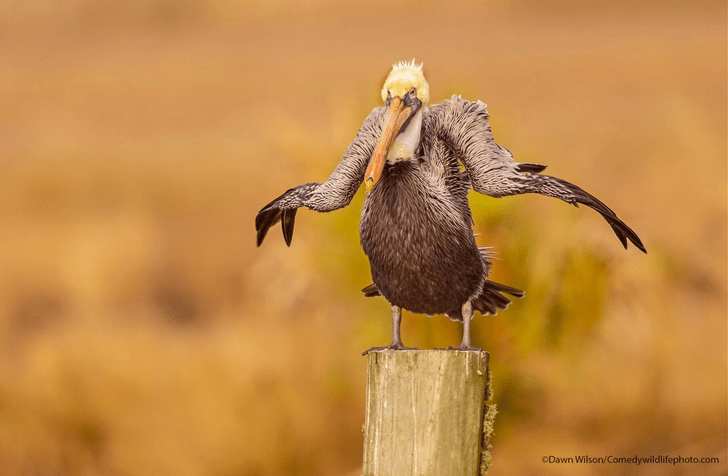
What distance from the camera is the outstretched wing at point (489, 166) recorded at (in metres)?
3.37

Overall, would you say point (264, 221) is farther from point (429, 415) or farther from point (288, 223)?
point (429, 415)

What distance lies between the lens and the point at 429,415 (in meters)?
3.38

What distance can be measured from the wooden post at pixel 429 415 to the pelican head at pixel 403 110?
2.94ft

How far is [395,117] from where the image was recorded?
3445 millimetres

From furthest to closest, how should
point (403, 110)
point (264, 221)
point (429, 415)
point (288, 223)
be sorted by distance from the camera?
point (288, 223) < point (264, 221) < point (403, 110) < point (429, 415)

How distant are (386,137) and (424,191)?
310mm

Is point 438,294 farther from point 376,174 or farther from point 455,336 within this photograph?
point 455,336

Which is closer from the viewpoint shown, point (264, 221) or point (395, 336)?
point (395, 336)

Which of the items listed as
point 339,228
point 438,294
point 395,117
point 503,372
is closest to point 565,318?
point 503,372

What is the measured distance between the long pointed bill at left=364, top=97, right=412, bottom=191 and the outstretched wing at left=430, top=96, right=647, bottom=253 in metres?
0.34

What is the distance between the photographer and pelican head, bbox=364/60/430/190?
344 centimetres

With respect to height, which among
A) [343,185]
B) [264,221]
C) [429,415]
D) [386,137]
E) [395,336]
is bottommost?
[429,415]

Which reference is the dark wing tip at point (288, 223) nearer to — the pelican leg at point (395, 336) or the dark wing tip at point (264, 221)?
the dark wing tip at point (264, 221)

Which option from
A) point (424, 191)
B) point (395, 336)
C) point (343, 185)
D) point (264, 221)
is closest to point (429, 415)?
point (395, 336)
